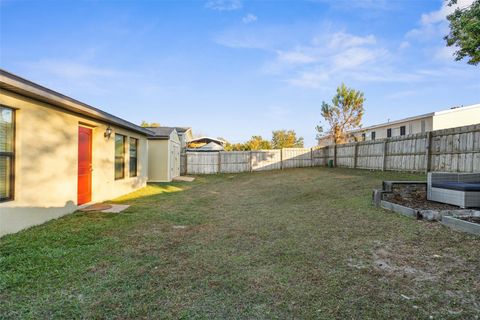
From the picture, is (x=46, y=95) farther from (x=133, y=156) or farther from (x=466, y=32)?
(x=466, y=32)

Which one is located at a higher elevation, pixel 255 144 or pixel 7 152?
pixel 255 144

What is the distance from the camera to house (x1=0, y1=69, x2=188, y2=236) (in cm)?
421

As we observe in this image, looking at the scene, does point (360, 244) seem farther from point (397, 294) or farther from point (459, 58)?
point (459, 58)

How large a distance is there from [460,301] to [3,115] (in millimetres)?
6495

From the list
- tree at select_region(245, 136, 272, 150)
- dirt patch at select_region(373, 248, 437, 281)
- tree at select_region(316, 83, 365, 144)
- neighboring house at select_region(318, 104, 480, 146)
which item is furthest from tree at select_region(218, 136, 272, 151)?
dirt patch at select_region(373, 248, 437, 281)

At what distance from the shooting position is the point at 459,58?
920 cm

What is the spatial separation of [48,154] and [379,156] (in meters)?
13.7

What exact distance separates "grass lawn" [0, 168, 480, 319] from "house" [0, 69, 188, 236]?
1.63 feet

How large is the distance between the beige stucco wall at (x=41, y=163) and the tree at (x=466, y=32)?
11391 millimetres

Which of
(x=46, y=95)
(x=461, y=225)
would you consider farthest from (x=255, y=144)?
(x=461, y=225)

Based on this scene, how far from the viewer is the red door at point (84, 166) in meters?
6.41

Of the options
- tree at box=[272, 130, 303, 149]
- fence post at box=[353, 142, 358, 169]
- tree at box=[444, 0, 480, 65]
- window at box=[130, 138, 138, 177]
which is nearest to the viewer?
tree at box=[444, 0, 480, 65]

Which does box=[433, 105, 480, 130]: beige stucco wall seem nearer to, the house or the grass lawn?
the grass lawn

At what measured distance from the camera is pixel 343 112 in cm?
2217
